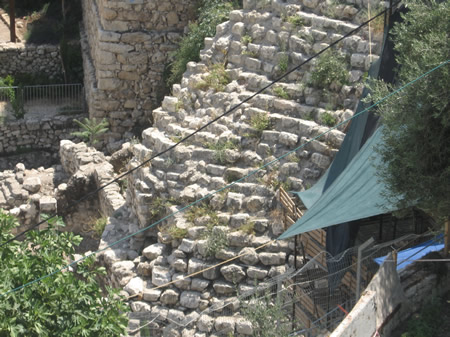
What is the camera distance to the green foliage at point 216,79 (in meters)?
14.0

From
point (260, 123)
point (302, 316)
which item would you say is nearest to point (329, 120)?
point (260, 123)

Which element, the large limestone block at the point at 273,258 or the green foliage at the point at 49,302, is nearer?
the green foliage at the point at 49,302

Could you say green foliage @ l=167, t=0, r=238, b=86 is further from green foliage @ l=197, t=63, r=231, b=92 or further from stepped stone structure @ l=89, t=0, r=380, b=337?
green foliage @ l=197, t=63, r=231, b=92

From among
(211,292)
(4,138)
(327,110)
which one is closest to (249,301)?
(211,292)

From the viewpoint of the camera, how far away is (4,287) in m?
8.71

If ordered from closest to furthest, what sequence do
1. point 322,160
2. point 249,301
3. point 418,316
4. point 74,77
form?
point 418,316 < point 249,301 < point 322,160 < point 74,77

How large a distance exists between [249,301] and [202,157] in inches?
117

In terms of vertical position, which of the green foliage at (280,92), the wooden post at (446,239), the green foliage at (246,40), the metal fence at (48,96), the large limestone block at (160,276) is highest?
the green foliage at (246,40)

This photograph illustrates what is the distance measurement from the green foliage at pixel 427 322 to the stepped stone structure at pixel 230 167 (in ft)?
8.38

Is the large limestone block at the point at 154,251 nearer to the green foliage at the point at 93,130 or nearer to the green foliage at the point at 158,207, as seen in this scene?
the green foliage at the point at 158,207

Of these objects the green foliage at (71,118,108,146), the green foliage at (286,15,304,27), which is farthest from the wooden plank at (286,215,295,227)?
the green foliage at (71,118,108,146)

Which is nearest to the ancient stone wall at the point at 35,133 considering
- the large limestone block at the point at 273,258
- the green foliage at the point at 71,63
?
the green foliage at the point at 71,63

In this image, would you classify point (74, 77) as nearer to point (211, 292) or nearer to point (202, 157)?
point (202, 157)

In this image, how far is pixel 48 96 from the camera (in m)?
20.7
